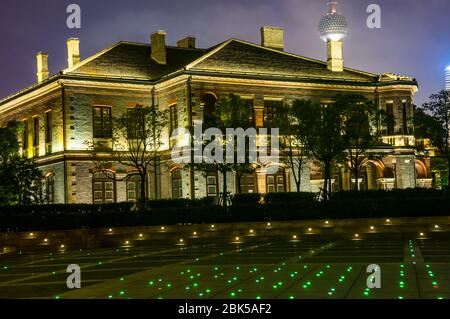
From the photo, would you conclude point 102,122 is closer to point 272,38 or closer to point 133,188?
point 133,188

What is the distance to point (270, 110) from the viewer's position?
50250 millimetres

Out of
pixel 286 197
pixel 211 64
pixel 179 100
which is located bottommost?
pixel 286 197

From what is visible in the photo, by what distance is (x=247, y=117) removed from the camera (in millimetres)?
45281

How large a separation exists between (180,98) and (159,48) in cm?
578

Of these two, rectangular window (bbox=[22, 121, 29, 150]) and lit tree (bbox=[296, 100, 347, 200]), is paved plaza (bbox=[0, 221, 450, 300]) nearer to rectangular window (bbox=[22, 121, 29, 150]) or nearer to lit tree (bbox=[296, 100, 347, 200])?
lit tree (bbox=[296, 100, 347, 200])

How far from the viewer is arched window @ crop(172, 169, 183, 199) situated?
48.8m

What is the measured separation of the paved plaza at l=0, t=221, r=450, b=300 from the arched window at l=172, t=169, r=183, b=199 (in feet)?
59.3

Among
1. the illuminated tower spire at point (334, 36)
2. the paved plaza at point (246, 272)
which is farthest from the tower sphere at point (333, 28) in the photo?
the paved plaza at point (246, 272)

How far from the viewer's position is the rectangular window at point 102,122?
49.1 metres

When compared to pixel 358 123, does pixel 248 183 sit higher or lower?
lower

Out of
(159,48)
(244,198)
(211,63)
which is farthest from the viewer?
(159,48)

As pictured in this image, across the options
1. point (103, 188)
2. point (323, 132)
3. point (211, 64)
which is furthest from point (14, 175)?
point (323, 132)

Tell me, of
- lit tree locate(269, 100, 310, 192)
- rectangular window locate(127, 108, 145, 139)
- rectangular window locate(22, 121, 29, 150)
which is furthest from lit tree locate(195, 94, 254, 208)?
rectangular window locate(22, 121, 29, 150)
